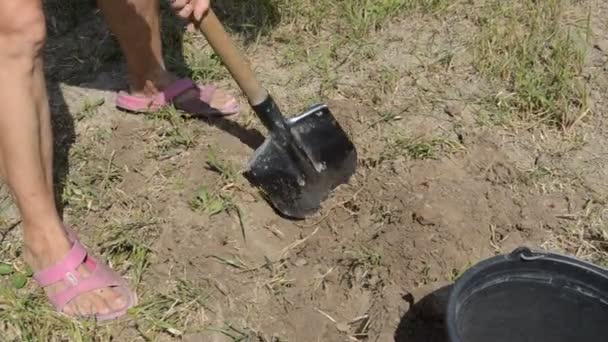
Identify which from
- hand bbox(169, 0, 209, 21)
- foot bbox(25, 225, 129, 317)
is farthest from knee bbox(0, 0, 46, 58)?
foot bbox(25, 225, 129, 317)

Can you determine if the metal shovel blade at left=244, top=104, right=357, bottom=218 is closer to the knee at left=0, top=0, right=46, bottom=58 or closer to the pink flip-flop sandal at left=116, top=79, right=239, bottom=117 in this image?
the pink flip-flop sandal at left=116, top=79, right=239, bottom=117

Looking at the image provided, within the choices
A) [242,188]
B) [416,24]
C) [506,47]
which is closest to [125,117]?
[242,188]

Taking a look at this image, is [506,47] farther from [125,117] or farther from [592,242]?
[125,117]

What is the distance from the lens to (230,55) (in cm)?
258

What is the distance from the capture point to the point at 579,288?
2.06 metres

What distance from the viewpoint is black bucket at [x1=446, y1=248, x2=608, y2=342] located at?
203 cm

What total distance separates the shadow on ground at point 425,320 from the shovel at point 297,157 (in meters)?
0.51

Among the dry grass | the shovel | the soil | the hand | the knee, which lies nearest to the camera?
the knee

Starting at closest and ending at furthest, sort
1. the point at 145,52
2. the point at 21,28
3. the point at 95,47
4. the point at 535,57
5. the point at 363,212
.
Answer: the point at 21,28, the point at 363,212, the point at 145,52, the point at 535,57, the point at 95,47

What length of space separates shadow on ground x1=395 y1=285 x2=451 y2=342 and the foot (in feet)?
2.69

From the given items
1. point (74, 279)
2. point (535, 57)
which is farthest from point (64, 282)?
point (535, 57)

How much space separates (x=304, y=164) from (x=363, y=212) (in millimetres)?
254

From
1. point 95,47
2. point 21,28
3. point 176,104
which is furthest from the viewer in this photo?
point 95,47

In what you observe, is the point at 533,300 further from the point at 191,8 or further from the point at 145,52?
the point at 145,52
